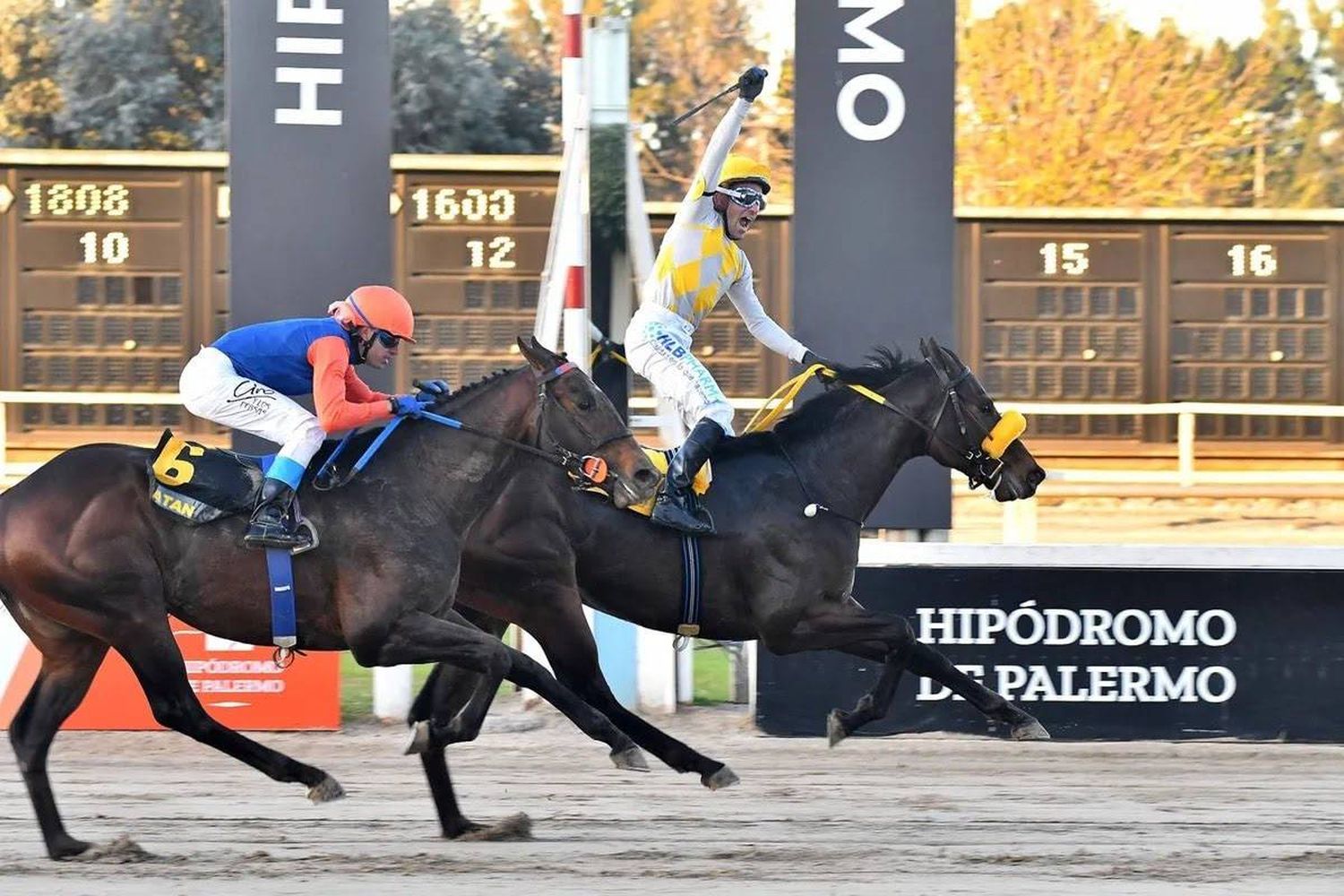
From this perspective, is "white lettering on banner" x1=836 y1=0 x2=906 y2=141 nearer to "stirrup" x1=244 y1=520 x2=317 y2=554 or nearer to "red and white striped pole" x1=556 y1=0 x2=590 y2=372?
"red and white striped pole" x1=556 y1=0 x2=590 y2=372

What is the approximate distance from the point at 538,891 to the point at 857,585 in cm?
349

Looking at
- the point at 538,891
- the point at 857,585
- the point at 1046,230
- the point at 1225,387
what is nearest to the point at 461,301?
the point at 1046,230

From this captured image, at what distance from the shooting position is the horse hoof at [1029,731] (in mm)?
7246

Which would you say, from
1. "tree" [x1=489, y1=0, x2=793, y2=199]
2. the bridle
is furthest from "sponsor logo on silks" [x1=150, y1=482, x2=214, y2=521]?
"tree" [x1=489, y1=0, x2=793, y2=199]

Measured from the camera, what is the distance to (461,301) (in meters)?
16.4

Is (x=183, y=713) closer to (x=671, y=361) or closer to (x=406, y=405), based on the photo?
(x=406, y=405)

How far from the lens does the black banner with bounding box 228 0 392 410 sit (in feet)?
29.6

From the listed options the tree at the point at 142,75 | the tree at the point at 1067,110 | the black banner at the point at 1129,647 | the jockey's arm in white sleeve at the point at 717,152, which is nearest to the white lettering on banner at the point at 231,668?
the black banner at the point at 1129,647

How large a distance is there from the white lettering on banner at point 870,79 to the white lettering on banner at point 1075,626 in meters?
2.24

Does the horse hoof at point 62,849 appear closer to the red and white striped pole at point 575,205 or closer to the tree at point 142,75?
the red and white striped pole at point 575,205

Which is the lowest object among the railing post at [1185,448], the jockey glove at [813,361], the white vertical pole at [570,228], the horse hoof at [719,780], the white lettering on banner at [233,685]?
the white lettering on banner at [233,685]

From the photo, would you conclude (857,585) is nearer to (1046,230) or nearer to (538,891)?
(538,891)

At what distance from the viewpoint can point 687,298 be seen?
748cm

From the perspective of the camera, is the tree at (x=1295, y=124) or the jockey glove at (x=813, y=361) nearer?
the jockey glove at (x=813, y=361)
